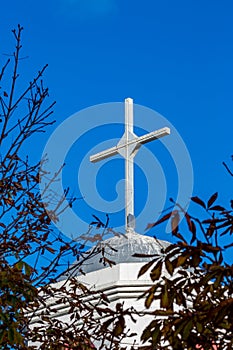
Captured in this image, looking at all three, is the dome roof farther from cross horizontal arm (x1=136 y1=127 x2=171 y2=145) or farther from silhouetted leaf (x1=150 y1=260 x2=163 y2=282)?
silhouetted leaf (x1=150 y1=260 x2=163 y2=282)

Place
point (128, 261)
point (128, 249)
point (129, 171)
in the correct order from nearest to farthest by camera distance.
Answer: point (128, 261), point (128, 249), point (129, 171)

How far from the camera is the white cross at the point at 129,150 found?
11289mm

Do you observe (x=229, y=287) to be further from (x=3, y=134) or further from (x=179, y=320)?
(x=3, y=134)

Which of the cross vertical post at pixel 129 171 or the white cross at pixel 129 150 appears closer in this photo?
the cross vertical post at pixel 129 171

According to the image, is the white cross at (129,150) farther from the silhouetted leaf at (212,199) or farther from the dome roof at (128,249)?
the silhouetted leaf at (212,199)

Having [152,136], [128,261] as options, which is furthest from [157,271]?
[152,136]

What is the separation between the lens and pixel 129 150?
475 inches

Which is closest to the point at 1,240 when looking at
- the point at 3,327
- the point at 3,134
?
the point at 3,134

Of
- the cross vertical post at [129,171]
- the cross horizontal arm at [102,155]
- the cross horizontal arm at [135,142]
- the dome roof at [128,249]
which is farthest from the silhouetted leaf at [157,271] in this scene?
the cross horizontal arm at [102,155]

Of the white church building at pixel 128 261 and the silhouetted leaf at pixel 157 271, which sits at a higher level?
the white church building at pixel 128 261

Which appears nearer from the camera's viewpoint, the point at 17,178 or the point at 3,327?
the point at 3,327

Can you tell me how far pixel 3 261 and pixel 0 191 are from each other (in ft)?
2.41

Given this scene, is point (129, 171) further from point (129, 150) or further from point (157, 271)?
point (157, 271)

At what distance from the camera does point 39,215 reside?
652 centimetres
